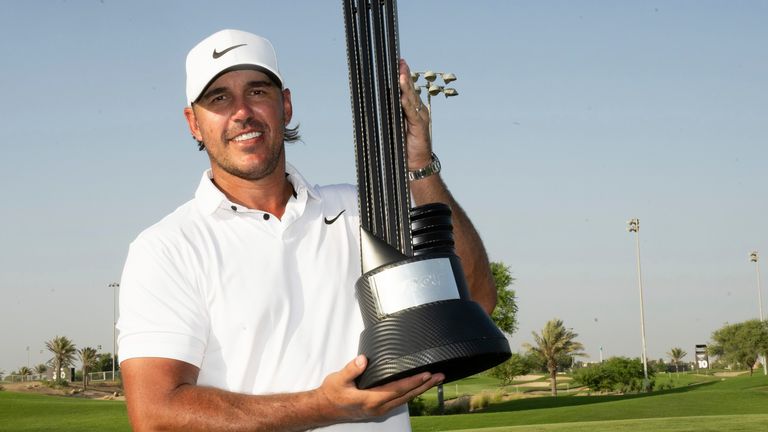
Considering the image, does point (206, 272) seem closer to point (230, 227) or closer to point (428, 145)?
point (230, 227)

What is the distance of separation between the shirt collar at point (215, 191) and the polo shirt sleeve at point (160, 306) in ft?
0.73

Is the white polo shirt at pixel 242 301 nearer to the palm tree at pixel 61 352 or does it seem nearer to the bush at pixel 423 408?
the bush at pixel 423 408

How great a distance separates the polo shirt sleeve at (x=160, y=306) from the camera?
3.11 m

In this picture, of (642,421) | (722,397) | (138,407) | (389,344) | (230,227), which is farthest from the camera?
(722,397)

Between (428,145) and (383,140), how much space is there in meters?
0.63

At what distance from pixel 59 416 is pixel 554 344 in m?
43.3

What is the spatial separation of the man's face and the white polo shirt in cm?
24

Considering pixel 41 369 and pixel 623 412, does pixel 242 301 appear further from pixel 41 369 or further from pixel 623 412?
pixel 41 369

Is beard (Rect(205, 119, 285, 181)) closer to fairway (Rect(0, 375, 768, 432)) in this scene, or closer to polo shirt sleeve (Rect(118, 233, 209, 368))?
polo shirt sleeve (Rect(118, 233, 209, 368))

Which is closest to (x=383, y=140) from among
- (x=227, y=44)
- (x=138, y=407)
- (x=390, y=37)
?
(x=390, y=37)

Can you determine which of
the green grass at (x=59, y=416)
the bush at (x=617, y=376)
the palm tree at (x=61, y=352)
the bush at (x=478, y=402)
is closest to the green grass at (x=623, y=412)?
the bush at (x=478, y=402)

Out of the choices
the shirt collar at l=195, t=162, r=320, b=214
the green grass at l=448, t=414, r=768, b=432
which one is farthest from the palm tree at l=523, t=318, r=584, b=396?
the shirt collar at l=195, t=162, r=320, b=214

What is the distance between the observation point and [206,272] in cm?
333

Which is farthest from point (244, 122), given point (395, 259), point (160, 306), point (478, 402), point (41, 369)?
point (41, 369)
